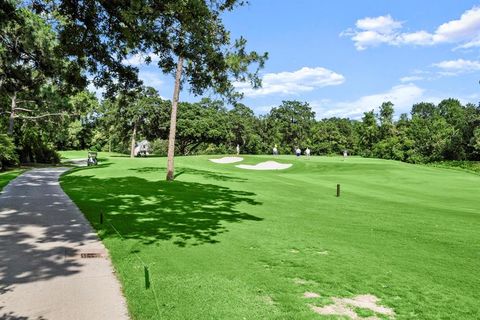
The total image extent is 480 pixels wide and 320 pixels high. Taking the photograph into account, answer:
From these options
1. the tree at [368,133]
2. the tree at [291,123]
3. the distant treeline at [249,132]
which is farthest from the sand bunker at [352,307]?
the tree at [291,123]

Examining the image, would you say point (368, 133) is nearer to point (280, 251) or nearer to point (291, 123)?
point (291, 123)

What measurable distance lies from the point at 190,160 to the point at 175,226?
35989mm

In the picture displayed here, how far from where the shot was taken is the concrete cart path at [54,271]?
6.30 metres

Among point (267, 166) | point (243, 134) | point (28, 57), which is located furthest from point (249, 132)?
point (28, 57)

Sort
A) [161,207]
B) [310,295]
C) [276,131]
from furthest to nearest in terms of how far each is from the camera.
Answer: [276,131], [161,207], [310,295]

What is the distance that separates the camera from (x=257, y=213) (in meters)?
16.0

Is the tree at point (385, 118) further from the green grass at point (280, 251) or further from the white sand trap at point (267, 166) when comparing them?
the green grass at point (280, 251)

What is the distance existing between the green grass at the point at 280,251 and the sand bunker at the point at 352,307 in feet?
0.54

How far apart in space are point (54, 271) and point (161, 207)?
820cm

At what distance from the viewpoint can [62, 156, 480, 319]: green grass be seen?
6848mm

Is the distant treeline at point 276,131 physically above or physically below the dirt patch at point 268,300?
above

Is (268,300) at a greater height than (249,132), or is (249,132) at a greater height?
(249,132)

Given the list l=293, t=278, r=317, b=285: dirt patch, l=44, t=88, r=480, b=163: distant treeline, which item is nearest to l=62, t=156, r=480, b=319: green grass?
l=293, t=278, r=317, b=285: dirt patch

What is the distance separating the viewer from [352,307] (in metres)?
6.77
